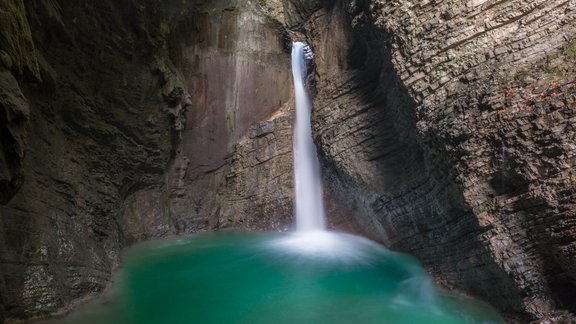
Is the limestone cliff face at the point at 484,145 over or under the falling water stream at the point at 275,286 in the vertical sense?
over

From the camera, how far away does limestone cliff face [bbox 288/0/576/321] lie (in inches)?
239

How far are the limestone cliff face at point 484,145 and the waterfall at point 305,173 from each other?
4366 millimetres

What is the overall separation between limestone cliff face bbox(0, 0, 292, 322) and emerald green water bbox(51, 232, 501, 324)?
104cm

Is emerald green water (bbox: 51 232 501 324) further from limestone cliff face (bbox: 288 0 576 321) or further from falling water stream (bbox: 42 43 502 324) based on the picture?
limestone cliff face (bbox: 288 0 576 321)

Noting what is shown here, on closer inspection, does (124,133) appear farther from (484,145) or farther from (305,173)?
(484,145)

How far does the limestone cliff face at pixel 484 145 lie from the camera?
6059 millimetres

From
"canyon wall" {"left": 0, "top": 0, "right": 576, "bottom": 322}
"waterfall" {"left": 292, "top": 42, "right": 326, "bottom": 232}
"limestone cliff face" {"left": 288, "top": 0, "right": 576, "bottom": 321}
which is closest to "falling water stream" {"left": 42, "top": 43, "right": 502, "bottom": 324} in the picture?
"canyon wall" {"left": 0, "top": 0, "right": 576, "bottom": 322}

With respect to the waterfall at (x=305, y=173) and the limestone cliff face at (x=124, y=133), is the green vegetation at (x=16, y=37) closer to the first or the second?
the limestone cliff face at (x=124, y=133)

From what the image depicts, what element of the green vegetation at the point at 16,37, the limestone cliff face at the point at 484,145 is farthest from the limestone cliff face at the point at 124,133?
the limestone cliff face at the point at 484,145

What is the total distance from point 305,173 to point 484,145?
29.9ft

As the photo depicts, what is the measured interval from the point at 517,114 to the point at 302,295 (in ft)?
18.8

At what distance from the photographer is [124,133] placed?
1192cm

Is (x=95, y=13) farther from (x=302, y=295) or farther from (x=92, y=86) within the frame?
(x=302, y=295)

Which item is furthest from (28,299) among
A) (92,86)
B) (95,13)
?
(95,13)
